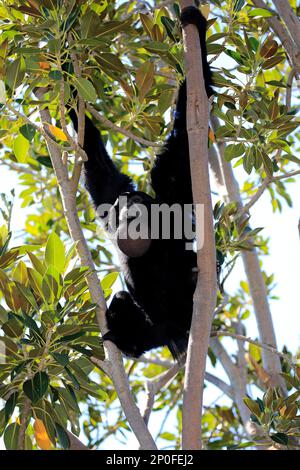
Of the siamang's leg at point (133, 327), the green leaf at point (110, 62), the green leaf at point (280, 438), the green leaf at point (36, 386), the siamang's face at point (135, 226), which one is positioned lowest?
the green leaf at point (280, 438)

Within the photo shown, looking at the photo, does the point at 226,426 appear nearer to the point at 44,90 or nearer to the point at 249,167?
the point at 249,167

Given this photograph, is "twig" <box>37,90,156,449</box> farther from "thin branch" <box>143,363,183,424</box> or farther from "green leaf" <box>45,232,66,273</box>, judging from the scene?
"thin branch" <box>143,363,183,424</box>

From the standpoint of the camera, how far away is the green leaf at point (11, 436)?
406 centimetres

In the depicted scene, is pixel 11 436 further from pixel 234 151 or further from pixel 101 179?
pixel 101 179

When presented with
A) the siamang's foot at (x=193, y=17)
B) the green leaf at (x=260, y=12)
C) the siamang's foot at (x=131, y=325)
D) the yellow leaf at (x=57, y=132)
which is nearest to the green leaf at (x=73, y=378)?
the siamang's foot at (x=131, y=325)

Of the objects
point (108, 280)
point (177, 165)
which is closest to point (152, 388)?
point (108, 280)

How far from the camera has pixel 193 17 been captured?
4359mm

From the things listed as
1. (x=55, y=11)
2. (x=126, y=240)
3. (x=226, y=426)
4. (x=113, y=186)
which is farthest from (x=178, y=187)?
(x=226, y=426)

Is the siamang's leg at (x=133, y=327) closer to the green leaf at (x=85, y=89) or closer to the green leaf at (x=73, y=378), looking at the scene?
the green leaf at (x=73, y=378)

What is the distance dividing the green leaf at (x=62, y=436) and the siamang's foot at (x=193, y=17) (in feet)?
8.43

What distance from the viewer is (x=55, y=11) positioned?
164 inches

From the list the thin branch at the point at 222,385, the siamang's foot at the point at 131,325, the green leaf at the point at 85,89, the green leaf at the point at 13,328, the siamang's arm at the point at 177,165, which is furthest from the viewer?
the thin branch at the point at 222,385

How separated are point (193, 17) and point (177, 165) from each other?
3.69 ft

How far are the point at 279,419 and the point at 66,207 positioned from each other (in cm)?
188
